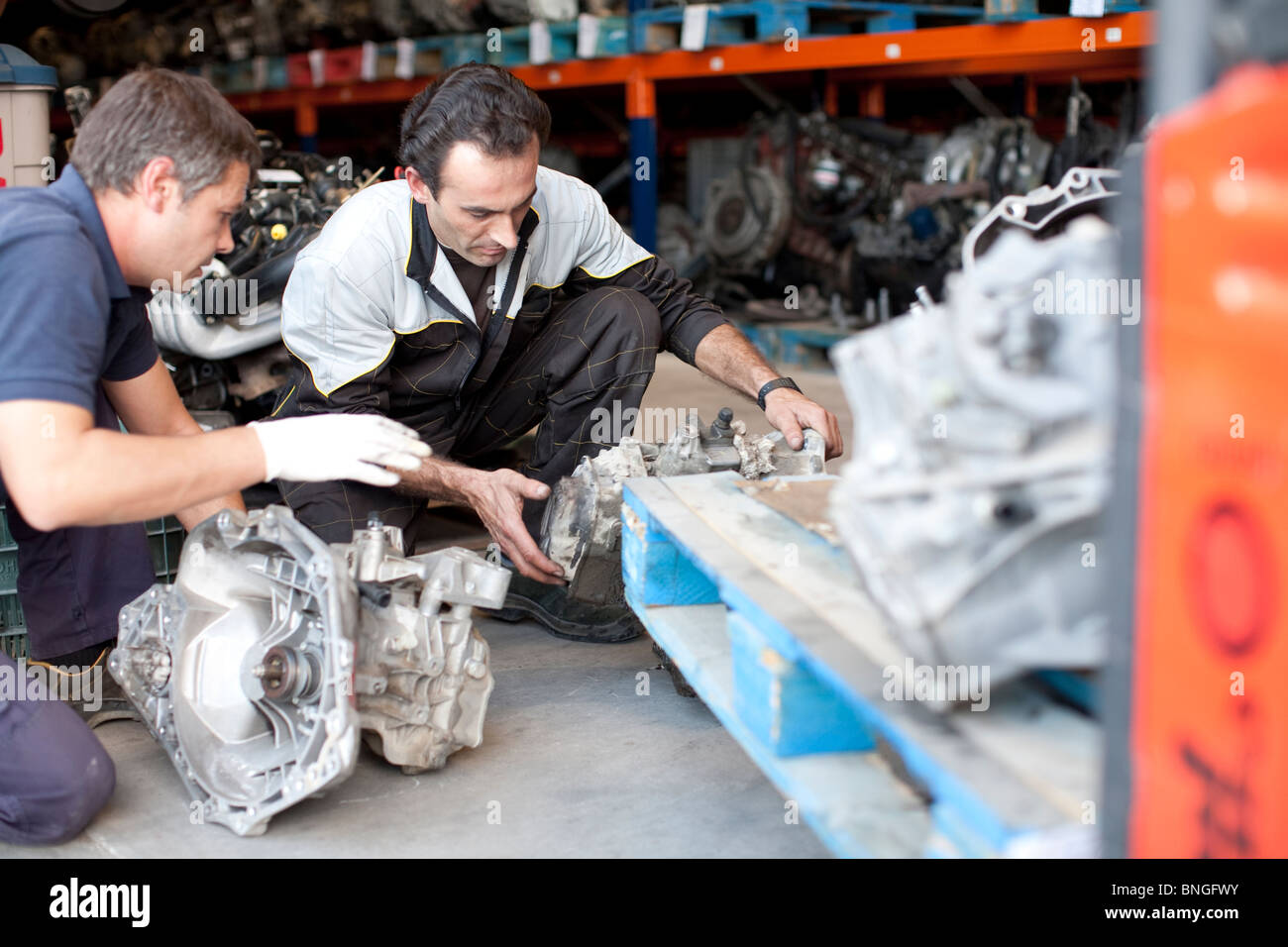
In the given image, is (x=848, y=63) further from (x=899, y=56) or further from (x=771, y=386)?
(x=771, y=386)

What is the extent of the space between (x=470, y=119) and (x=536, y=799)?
137 centimetres

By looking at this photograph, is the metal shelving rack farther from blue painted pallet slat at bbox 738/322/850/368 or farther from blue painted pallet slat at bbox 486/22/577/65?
blue painted pallet slat at bbox 738/322/850/368

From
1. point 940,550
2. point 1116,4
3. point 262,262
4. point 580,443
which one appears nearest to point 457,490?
point 580,443

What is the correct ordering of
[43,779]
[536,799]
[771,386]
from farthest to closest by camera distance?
1. [771,386]
2. [536,799]
3. [43,779]

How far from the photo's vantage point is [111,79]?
8.82 m

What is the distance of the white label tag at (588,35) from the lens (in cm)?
598

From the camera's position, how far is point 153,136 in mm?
1979

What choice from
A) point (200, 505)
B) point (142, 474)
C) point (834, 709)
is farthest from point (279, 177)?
point (834, 709)

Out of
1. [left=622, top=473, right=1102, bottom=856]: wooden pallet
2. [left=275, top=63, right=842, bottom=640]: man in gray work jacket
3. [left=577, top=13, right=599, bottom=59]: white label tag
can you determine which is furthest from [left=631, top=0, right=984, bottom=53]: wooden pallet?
[left=622, top=473, right=1102, bottom=856]: wooden pallet

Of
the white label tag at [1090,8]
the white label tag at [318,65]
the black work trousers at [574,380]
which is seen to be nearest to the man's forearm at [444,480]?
the black work trousers at [574,380]

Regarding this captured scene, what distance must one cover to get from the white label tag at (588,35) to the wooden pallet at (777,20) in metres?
0.19

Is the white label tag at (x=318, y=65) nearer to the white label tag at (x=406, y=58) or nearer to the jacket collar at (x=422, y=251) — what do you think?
the white label tag at (x=406, y=58)

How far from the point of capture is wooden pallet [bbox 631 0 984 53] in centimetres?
533

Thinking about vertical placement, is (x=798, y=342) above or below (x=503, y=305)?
below
